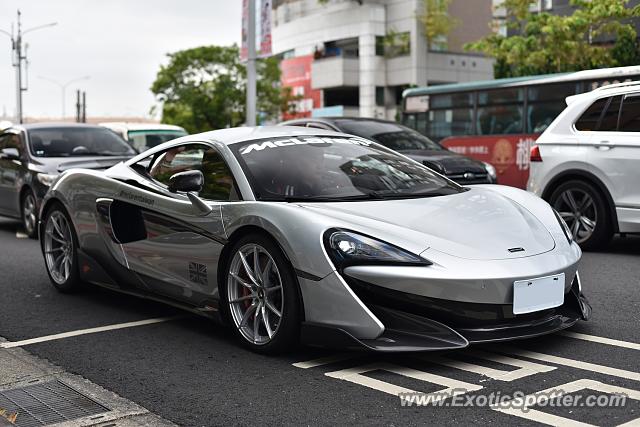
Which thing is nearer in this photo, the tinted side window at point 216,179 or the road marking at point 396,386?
the road marking at point 396,386

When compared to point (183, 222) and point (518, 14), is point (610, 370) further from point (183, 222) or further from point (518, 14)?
point (518, 14)

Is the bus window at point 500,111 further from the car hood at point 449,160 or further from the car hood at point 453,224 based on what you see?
the car hood at point 453,224

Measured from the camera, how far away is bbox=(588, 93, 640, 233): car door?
27.9ft

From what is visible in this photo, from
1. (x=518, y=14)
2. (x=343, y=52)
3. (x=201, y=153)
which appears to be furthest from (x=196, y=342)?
(x=343, y=52)

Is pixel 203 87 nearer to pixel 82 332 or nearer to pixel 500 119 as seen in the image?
pixel 500 119

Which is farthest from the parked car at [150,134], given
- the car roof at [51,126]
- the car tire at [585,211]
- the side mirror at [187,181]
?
the side mirror at [187,181]

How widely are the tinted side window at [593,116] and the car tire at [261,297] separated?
5.20 metres

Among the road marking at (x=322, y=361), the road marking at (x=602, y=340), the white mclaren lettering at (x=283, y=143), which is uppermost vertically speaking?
the white mclaren lettering at (x=283, y=143)

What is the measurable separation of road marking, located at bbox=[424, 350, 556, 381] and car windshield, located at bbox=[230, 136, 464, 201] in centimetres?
110

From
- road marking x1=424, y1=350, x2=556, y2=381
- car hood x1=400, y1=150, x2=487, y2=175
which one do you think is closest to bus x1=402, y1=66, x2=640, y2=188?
car hood x1=400, y1=150, x2=487, y2=175

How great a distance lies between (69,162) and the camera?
37.1 ft

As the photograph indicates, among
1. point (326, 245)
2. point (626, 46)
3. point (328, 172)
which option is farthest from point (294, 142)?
point (626, 46)

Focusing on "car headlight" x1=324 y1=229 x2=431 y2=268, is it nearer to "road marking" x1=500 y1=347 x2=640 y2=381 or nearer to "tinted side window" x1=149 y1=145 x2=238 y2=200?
"road marking" x1=500 y1=347 x2=640 y2=381

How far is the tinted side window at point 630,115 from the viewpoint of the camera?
8578 millimetres
